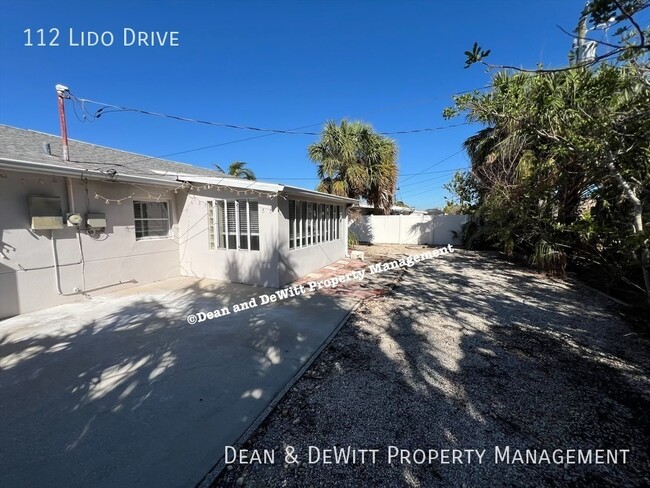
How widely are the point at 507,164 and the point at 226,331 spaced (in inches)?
460

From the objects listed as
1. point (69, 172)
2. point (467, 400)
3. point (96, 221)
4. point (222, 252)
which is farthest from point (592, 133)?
point (96, 221)

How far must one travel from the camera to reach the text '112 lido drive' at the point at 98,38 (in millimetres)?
5633

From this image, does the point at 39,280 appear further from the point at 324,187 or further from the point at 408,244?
the point at 408,244

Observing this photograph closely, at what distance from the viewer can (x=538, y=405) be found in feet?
9.18

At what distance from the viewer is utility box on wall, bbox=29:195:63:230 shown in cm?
509

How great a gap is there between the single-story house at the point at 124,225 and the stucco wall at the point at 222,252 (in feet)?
0.10

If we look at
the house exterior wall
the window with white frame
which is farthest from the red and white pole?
→ the window with white frame

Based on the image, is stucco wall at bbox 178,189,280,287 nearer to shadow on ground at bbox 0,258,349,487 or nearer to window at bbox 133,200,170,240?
window at bbox 133,200,170,240

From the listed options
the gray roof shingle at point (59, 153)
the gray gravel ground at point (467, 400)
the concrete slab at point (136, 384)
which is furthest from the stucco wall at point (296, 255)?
the gray roof shingle at point (59, 153)

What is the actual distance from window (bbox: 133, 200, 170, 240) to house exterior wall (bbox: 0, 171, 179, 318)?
0.20m

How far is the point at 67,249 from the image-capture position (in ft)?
18.8

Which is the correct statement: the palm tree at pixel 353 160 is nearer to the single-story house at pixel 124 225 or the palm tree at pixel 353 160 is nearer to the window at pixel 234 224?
the single-story house at pixel 124 225

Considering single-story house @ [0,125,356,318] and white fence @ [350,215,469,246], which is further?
white fence @ [350,215,469,246]

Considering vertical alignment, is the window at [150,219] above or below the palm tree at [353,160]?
below
